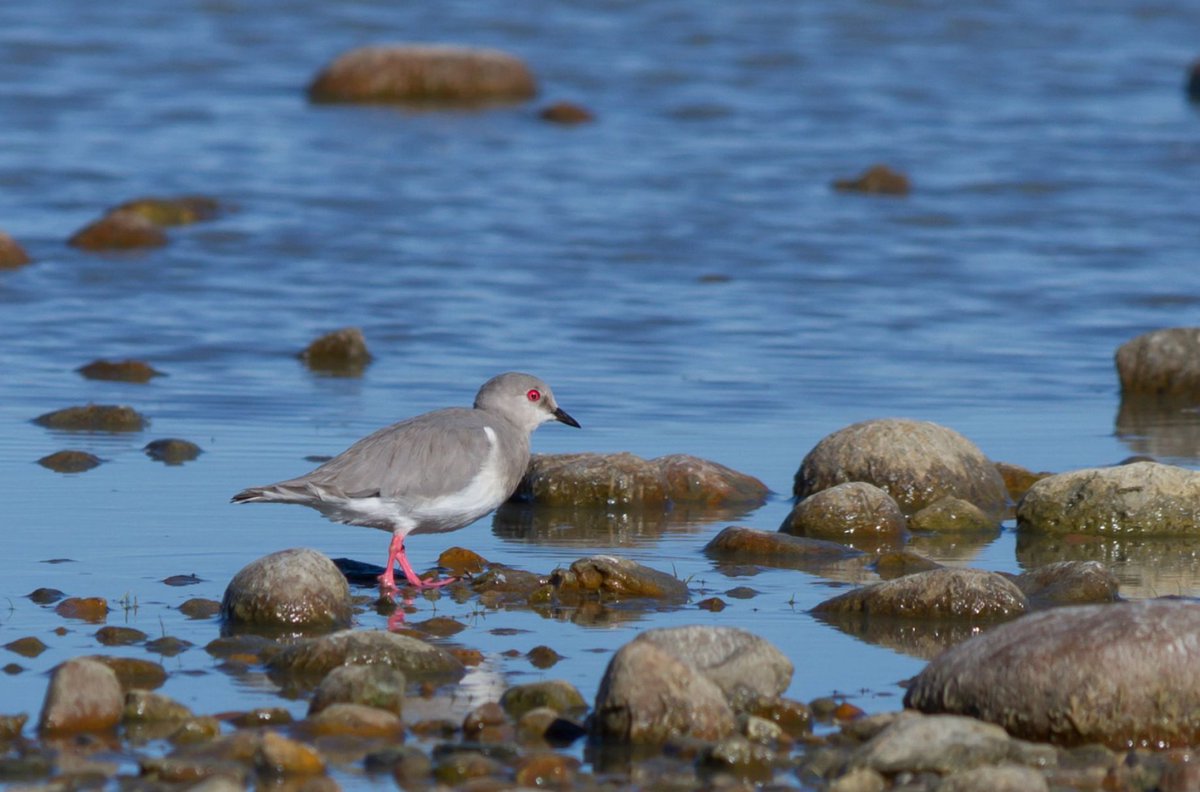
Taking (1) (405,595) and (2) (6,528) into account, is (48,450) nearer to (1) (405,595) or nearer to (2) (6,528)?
(2) (6,528)

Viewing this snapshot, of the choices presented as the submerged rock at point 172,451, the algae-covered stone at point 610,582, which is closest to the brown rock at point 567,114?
the submerged rock at point 172,451

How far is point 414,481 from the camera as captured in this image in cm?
977

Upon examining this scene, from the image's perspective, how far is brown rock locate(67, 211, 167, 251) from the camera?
21016mm

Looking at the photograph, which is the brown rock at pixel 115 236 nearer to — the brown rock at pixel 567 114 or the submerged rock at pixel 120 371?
the submerged rock at pixel 120 371

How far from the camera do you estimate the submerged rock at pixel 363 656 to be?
793cm

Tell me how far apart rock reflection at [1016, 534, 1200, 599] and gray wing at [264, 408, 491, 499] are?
2998mm

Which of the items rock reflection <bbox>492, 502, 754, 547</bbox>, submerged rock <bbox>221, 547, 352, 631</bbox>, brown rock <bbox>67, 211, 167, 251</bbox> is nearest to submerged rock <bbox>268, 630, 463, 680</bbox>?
submerged rock <bbox>221, 547, 352, 631</bbox>

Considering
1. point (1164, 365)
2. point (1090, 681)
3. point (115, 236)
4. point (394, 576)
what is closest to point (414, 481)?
point (394, 576)

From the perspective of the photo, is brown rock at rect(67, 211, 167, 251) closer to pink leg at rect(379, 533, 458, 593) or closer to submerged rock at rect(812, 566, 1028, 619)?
pink leg at rect(379, 533, 458, 593)

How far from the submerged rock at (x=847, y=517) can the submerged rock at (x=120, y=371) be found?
6381mm

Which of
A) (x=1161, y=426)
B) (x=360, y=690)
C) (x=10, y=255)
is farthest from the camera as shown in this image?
(x=10, y=255)

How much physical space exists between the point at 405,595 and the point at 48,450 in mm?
4068

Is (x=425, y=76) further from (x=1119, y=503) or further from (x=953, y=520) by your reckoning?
(x=1119, y=503)

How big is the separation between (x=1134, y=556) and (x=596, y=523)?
300 centimetres
